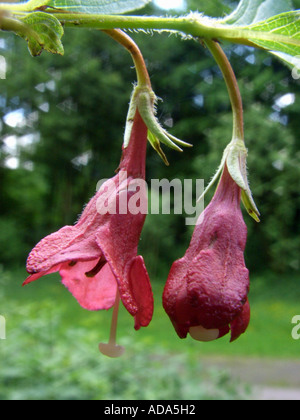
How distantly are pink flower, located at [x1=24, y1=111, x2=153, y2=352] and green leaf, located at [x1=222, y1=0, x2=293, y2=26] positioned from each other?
179 millimetres

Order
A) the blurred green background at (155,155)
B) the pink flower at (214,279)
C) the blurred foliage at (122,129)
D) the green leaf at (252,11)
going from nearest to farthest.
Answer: the pink flower at (214,279) → the green leaf at (252,11) → the blurred green background at (155,155) → the blurred foliage at (122,129)

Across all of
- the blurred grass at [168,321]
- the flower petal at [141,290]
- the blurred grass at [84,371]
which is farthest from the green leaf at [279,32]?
the blurred grass at [168,321]

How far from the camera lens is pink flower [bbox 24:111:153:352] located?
1.79ft

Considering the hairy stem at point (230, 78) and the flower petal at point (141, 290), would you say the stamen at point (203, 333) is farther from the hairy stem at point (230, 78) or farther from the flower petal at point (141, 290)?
the hairy stem at point (230, 78)

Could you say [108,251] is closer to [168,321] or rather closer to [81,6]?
[81,6]

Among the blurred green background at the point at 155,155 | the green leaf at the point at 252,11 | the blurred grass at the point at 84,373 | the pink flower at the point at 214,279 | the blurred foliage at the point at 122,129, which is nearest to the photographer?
the pink flower at the point at 214,279

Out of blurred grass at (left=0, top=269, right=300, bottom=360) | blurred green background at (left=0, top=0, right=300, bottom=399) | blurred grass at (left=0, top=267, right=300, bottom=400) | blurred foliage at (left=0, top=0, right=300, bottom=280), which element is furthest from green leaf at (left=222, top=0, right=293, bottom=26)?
blurred foliage at (left=0, top=0, right=300, bottom=280)

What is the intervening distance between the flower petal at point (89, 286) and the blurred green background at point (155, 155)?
3097 mm

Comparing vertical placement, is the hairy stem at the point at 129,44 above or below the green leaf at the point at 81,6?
below

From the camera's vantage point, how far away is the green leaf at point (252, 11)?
66cm

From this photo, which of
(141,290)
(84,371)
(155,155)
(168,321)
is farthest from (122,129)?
(141,290)

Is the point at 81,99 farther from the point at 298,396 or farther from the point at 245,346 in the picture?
the point at 298,396

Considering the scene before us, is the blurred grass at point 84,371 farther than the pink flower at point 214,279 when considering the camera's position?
Yes

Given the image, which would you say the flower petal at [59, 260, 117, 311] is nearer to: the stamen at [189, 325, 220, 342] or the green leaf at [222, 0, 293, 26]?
the stamen at [189, 325, 220, 342]
